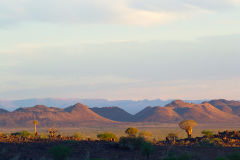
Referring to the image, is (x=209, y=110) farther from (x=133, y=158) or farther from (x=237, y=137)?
(x=133, y=158)

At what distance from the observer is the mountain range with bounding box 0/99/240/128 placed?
377 ft

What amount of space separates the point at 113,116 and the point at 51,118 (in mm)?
24079

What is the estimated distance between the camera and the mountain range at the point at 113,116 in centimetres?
11500

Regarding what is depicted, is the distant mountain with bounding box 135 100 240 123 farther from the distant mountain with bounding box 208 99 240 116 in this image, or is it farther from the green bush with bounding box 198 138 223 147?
the green bush with bounding box 198 138 223 147

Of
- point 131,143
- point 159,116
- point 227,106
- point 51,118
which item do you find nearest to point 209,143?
point 131,143

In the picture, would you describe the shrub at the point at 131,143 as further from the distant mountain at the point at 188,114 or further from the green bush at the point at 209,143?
the distant mountain at the point at 188,114

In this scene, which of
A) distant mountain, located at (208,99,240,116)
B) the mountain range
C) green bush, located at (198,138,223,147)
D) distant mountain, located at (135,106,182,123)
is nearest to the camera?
green bush, located at (198,138,223,147)

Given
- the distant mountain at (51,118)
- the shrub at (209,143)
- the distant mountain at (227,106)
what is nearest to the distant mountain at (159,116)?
the distant mountain at (51,118)

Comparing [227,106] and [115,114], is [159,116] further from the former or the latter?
[227,106]

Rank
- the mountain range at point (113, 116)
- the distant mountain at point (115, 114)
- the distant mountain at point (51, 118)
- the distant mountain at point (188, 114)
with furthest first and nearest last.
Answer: the distant mountain at point (115, 114) < the distant mountain at point (188, 114) < the mountain range at point (113, 116) < the distant mountain at point (51, 118)

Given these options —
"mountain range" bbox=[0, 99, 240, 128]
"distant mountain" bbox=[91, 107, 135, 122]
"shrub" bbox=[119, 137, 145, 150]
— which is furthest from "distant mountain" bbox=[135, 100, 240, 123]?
"shrub" bbox=[119, 137, 145, 150]

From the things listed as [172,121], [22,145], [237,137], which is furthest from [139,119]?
[22,145]

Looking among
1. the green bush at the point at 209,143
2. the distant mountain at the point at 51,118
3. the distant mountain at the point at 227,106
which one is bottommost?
the green bush at the point at 209,143

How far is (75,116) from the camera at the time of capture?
420 ft
